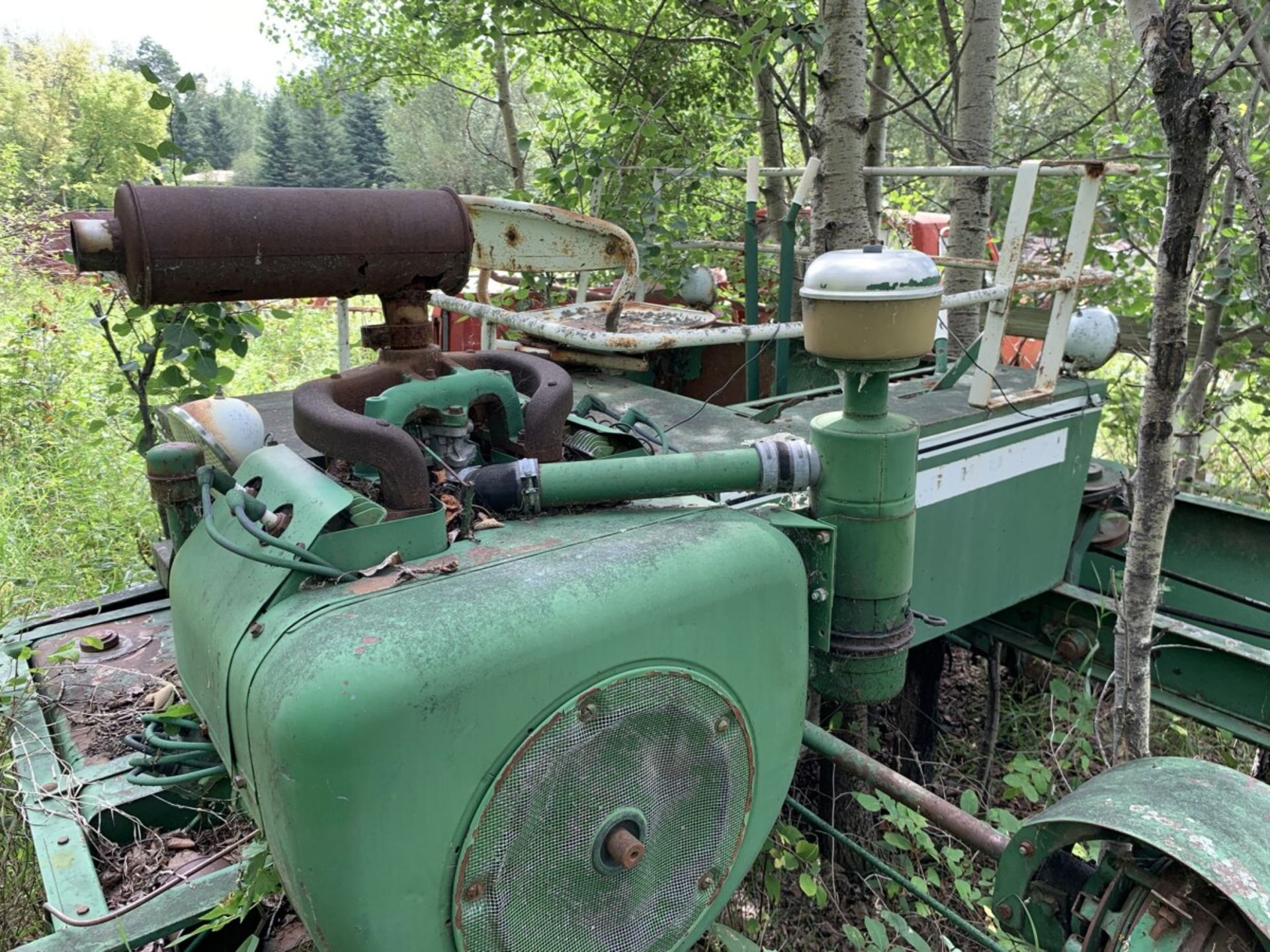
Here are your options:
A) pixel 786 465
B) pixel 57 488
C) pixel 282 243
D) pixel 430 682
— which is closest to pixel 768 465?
pixel 786 465

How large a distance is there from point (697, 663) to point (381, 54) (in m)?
9.19

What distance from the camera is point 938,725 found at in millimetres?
3932

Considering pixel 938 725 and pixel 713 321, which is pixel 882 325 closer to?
pixel 713 321

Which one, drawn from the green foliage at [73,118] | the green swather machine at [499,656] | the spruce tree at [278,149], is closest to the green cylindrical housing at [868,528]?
the green swather machine at [499,656]

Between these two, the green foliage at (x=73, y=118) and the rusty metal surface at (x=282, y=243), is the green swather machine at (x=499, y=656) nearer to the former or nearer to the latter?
the rusty metal surface at (x=282, y=243)

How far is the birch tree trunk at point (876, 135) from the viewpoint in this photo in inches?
196

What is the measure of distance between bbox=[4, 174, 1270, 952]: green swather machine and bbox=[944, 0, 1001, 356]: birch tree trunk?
9.48 feet

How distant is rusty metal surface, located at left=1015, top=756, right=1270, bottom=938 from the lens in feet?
4.93

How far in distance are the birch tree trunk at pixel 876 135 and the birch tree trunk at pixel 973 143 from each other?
379mm

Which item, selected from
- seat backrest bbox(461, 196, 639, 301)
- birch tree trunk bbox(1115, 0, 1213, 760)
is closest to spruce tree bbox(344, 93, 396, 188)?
seat backrest bbox(461, 196, 639, 301)

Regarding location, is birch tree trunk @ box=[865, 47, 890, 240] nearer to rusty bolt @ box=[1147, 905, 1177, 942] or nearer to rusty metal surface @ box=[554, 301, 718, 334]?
rusty metal surface @ box=[554, 301, 718, 334]

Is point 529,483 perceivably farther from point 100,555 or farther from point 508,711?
point 100,555

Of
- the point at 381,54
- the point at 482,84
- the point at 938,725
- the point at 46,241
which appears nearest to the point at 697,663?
the point at 938,725

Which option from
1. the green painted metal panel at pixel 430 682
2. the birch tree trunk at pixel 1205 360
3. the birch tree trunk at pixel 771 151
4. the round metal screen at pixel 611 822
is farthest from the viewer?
the birch tree trunk at pixel 771 151
